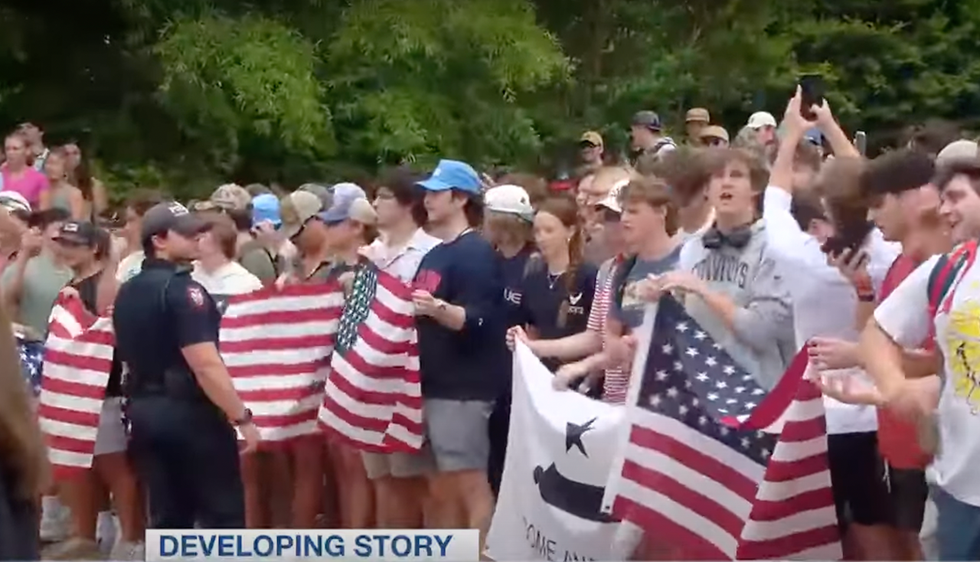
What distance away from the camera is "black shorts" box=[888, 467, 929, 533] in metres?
6.09

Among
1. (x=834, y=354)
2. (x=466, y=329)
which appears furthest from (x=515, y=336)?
(x=834, y=354)

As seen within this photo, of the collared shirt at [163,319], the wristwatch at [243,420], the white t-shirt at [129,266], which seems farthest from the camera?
the white t-shirt at [129,266]

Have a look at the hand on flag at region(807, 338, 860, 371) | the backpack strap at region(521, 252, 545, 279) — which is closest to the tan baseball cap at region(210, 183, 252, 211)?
the backpack strap at region(521, 252, 545, 279)

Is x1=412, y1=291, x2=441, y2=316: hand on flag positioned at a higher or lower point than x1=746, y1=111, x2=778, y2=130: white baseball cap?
lower

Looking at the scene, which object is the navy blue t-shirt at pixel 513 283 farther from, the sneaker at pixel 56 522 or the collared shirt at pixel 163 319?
the sneaker at pixel 56 522

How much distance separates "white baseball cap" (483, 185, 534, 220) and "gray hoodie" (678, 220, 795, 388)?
6.95 ft

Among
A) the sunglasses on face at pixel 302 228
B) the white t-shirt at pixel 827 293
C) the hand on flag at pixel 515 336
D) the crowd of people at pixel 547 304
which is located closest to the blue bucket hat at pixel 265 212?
the crowd of people at pixel 547 304

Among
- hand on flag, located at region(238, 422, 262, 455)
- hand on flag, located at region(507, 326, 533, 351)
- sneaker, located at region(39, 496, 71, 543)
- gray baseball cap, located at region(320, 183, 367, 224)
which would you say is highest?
gray baseball cap, located at region(320, 183, 367, 224)

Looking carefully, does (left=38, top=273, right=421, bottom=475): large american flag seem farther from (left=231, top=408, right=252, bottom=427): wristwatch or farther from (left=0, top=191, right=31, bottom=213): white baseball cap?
(left=0, top=191, right=31, bottom=213): white baseball cap

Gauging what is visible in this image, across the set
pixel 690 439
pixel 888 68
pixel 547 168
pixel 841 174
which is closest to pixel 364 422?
pixel 690 439

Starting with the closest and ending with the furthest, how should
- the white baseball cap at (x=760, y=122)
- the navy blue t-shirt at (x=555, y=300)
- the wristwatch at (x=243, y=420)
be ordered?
the wristwatch at (x=243, y=420) < the navy blue t-shirt at (x=555, y=300) < the white baseball cap at (x=760, y=122)

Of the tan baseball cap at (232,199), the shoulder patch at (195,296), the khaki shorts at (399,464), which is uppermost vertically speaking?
the tan baseball cap at (232,199)

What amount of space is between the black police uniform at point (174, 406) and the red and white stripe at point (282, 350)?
1023 mm

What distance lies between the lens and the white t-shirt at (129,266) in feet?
31.6
